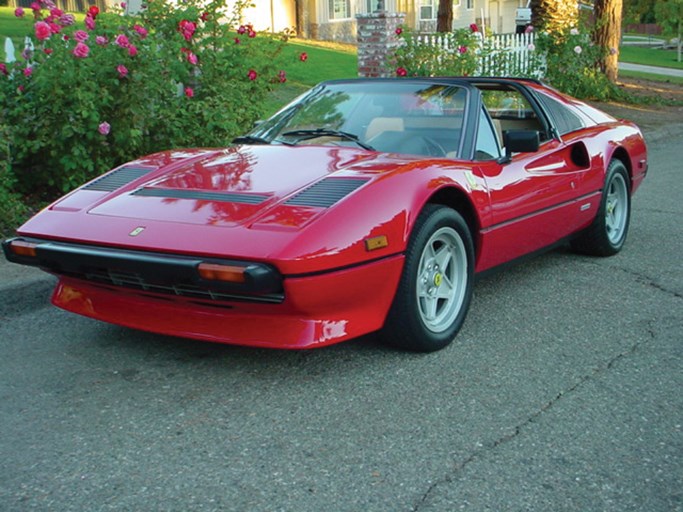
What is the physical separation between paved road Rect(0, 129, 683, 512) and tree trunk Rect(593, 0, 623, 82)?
43.3ft

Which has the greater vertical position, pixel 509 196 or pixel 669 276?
pixel 509 196

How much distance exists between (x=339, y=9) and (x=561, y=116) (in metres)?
29.4

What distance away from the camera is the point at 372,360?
4.03 meters

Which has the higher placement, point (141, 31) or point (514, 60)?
point (141, 31)

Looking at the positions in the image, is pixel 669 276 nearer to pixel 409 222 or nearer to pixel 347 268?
pixel 409 222

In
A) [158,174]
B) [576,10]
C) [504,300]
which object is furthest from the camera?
[576,10]

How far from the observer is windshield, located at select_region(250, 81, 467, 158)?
15.3 ft

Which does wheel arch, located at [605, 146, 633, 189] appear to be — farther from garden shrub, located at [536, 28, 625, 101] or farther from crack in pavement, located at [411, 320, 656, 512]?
garden shrub, located at [536, 28, 625, 101]

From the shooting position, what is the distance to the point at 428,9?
3809 centimetres

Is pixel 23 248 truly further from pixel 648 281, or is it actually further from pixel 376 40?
pixel 376 40

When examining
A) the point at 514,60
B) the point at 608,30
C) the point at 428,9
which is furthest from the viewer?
the point at 428,9

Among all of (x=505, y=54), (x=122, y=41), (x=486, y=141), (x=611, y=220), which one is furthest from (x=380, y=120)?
(x=505, y=54)

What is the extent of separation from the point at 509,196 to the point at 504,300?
675mm

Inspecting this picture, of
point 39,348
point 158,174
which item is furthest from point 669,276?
point 39,348
